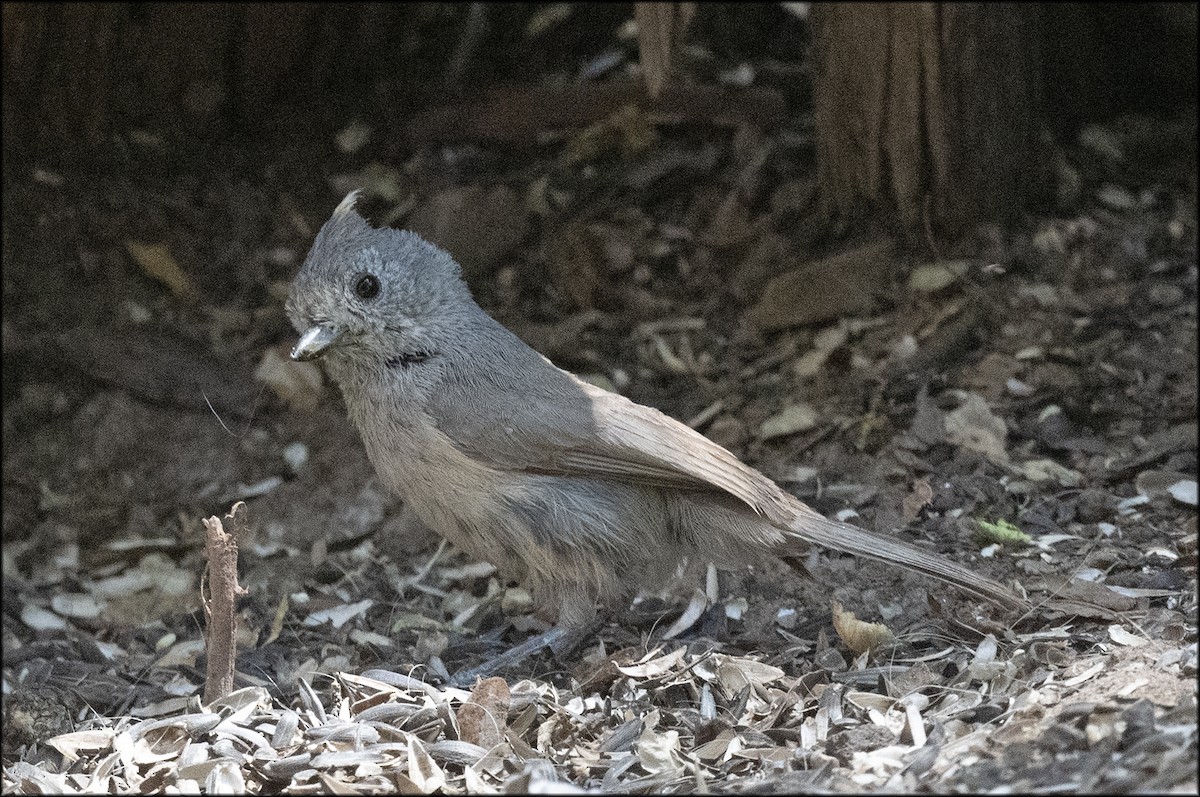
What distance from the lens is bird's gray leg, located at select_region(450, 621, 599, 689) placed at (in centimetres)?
439

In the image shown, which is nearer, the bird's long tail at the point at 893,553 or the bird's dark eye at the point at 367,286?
the bird's long tail at the point at 893,553

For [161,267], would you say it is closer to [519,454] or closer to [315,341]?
[315,341]

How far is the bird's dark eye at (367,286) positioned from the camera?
14.3 ft

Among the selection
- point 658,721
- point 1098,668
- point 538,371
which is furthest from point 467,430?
point 1098,668

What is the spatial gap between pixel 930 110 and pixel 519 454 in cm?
270

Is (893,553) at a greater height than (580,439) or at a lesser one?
lesser

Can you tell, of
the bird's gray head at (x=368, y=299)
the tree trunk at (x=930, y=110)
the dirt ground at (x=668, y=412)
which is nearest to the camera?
the dirt ground at (x=668, y=412)

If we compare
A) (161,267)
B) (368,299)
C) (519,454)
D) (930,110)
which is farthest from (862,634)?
(161,267)

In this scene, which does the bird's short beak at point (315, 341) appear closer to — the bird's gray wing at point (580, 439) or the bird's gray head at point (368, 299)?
the bird's gray head at point (368, 299)

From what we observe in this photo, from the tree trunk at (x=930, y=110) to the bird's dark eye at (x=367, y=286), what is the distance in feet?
8.62

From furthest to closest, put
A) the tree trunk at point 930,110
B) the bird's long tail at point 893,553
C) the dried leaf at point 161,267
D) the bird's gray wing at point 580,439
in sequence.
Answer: the dried leaf at point 161,267 < the tree trunk at point 930,110 < the bird's gray wing at point 580,439 < the bird's long tail at point 893,553

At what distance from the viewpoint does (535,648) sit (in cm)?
446

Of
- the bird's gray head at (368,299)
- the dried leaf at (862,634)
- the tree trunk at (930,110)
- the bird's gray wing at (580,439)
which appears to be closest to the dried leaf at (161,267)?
the bird's gray head at (368,299)

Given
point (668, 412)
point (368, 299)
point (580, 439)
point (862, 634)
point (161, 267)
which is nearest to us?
point (862, 634)
